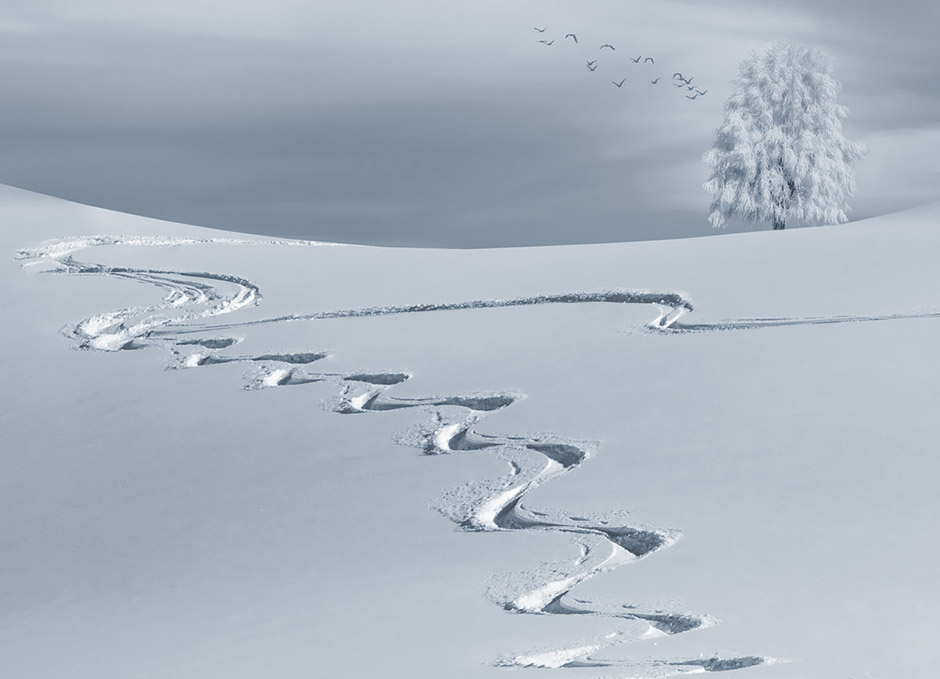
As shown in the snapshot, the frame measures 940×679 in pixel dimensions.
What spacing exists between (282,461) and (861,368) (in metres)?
4.08

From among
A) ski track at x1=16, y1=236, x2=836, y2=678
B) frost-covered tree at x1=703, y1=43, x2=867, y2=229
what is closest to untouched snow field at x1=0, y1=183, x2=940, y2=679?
ski track at x1=16, y1=236, x2=836, y2=678

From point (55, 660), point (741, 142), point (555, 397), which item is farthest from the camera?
point (741, 142)

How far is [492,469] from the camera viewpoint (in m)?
7.52

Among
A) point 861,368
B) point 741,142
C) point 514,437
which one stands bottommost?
point 514,437

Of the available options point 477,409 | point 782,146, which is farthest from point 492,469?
point 782,146

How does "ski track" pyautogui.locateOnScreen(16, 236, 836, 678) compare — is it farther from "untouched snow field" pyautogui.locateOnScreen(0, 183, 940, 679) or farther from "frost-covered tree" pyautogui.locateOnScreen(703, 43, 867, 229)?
"frost-covered tree" pyautogui.locateOnScreen(703, 43, 867, 229)

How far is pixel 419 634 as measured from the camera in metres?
5.57

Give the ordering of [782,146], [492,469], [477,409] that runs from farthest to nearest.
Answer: [782,146]
[477,409]
[492,469]

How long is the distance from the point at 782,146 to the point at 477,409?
2001 cm

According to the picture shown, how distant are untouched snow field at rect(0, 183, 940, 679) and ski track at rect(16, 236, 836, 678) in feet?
0.08

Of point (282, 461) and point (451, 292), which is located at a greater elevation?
point (451, 292)

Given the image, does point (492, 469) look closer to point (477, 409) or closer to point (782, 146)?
point (477, 409)

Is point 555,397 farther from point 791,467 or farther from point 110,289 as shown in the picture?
point 110,289

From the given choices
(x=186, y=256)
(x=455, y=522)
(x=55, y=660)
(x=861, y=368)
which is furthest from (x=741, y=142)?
(x=55, y=660)
